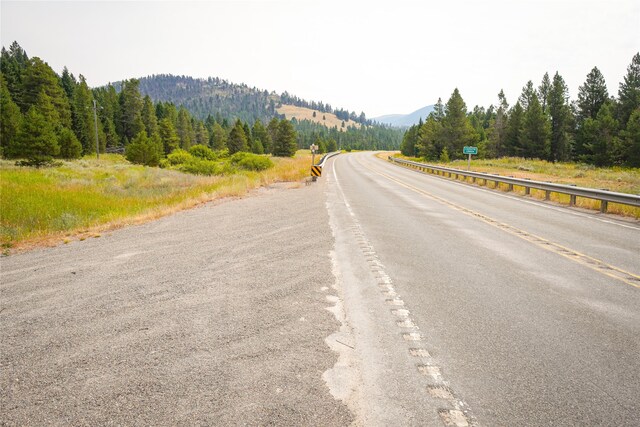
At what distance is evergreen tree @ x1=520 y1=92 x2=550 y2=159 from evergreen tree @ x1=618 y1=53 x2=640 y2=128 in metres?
10.1

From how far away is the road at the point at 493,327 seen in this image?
245 centimetres

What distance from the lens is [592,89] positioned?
2333 inches

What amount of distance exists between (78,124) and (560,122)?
84474 millimetres

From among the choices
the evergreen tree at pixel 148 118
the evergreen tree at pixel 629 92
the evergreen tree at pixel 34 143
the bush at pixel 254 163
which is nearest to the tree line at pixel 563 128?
the evergreen tree at pixel 629 92

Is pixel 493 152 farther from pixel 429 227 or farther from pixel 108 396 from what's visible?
pixel 108 396

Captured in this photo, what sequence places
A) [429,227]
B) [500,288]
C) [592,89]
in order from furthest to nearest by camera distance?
[592,89] → [429,227] → [500,288]

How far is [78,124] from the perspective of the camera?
60875 millimetres

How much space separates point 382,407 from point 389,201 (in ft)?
40.8

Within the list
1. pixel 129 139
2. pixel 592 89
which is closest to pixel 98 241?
pixel 592 89

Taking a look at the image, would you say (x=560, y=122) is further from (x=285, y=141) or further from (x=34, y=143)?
(x=34, y=143)

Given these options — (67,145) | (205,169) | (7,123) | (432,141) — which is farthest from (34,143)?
(432,141)

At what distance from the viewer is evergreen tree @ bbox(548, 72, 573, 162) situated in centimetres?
6044

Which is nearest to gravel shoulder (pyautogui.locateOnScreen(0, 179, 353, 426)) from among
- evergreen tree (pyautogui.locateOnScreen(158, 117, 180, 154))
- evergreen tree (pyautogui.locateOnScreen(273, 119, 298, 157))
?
evergreen tree (pyautogui.locateOnScreen(273, 119, 298, 157))

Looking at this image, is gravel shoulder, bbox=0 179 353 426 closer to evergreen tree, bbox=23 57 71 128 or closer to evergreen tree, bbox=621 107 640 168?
evergreen tree, bbox=621 107 640 168
